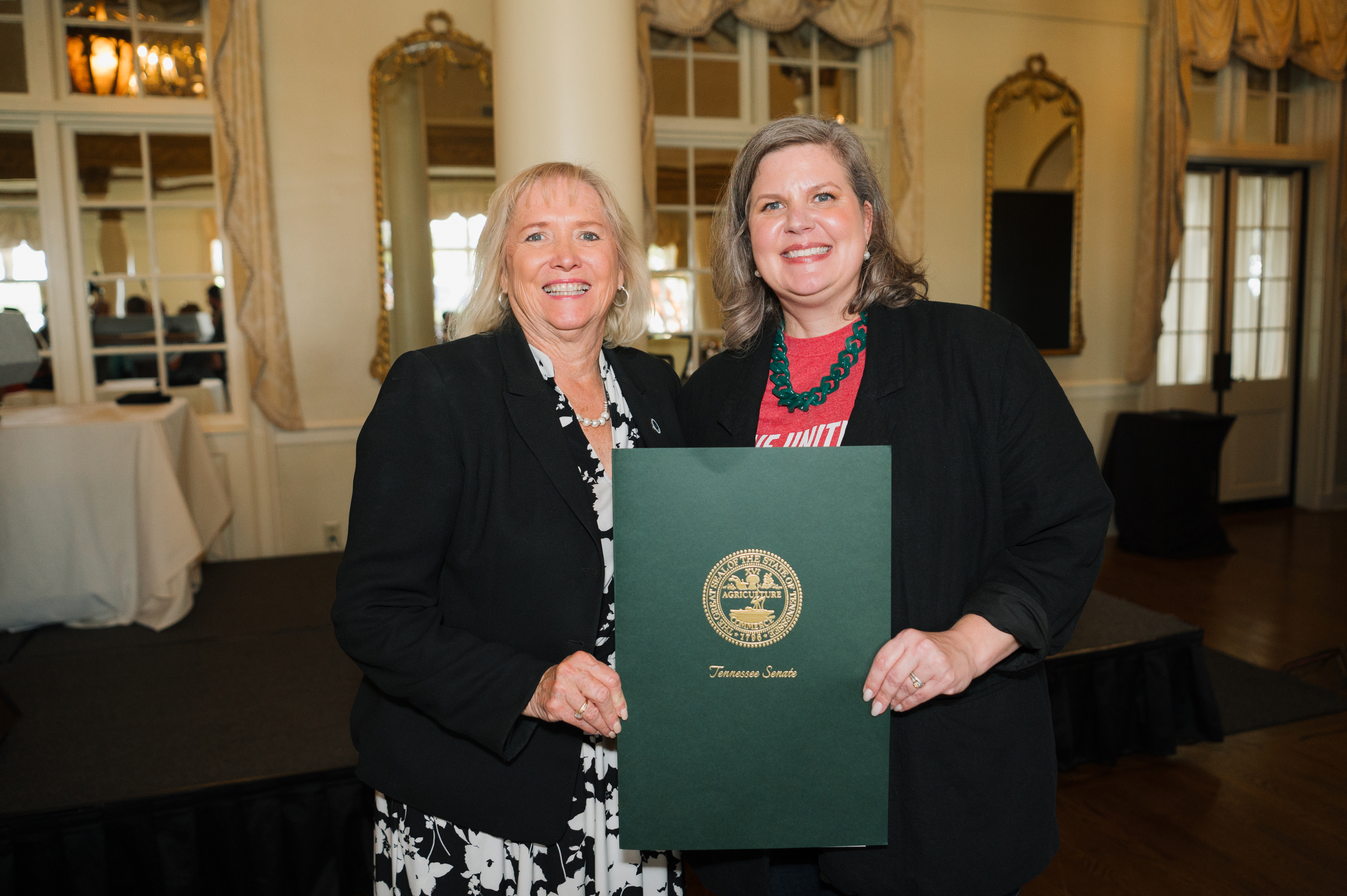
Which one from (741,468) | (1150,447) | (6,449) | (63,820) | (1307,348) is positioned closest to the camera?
(741,468)

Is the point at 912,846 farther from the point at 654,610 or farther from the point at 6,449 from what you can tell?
the point at 6,449

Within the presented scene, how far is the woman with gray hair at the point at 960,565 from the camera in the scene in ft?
3.74

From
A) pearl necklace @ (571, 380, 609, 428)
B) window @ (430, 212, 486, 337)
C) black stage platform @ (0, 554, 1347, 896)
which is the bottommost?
black stage platform @ (0, 554, 1347, 896)

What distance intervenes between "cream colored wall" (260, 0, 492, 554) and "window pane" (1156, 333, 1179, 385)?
526 centimetres

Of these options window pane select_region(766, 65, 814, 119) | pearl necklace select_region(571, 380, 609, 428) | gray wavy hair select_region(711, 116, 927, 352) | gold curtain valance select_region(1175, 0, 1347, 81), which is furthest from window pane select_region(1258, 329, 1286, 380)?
pearl necklace select_region(571, 380, 609, 428)

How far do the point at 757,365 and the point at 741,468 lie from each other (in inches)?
19.7

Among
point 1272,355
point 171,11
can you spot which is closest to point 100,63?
point 171,11

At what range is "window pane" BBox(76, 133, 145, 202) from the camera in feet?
15.2

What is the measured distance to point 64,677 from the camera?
2822 millimetres

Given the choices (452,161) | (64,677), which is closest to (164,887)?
(64,677)

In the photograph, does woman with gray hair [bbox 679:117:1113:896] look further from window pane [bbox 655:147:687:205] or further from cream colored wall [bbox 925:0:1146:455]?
cream colored wall [bbox 925:0:1146:455]

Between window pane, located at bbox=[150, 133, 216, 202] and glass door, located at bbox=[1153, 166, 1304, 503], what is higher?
window pane, located at bbox=[150, 133, 216, 202]

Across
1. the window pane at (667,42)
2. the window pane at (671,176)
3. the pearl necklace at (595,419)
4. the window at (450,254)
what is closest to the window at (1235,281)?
the window pane at (671,176)

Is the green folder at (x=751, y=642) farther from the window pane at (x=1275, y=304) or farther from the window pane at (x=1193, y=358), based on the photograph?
the window pane at (x=1275, y=304)
